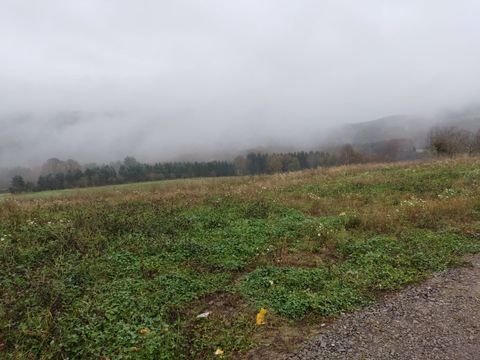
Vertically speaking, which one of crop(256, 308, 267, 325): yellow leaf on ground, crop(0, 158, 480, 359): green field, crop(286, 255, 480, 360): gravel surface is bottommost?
crop(286, 255, 480, 360): gravel surface

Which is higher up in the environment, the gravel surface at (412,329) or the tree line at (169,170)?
the tree line at (169,170)

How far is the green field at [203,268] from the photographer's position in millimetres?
5777

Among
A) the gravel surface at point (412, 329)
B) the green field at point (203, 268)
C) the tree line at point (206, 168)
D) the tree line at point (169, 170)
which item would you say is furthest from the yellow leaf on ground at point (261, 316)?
the tree line at point (169, 170)

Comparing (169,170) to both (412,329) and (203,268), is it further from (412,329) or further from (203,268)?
(412,329)

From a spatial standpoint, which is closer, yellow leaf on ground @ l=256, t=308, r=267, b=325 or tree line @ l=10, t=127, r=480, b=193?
yellow leaf on ground @ l=256, t=308, r=267, b=325

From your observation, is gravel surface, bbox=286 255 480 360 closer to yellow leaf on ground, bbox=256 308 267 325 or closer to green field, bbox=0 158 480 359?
green field, bbox=0 158 480 359

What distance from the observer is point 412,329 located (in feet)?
19.0

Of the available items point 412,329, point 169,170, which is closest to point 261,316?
point 412,329


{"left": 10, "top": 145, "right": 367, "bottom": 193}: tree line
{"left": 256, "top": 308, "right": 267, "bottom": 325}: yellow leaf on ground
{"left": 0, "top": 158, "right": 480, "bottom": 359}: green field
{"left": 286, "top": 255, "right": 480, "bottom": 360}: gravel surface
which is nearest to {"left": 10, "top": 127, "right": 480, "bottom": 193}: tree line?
{"left": 10, "top": 145, "right": 367, "bottom": 193}: tree line

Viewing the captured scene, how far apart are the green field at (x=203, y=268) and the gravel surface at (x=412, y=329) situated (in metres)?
0.36

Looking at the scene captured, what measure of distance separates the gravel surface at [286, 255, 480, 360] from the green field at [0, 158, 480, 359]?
1.17 feet

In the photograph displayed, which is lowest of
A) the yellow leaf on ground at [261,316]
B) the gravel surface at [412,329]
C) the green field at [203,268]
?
the gravel surface at [412,329]

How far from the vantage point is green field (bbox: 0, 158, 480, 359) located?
5.78 meters

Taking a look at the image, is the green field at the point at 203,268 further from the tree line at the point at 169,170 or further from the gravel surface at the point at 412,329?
the tree line at the point at 169,170
